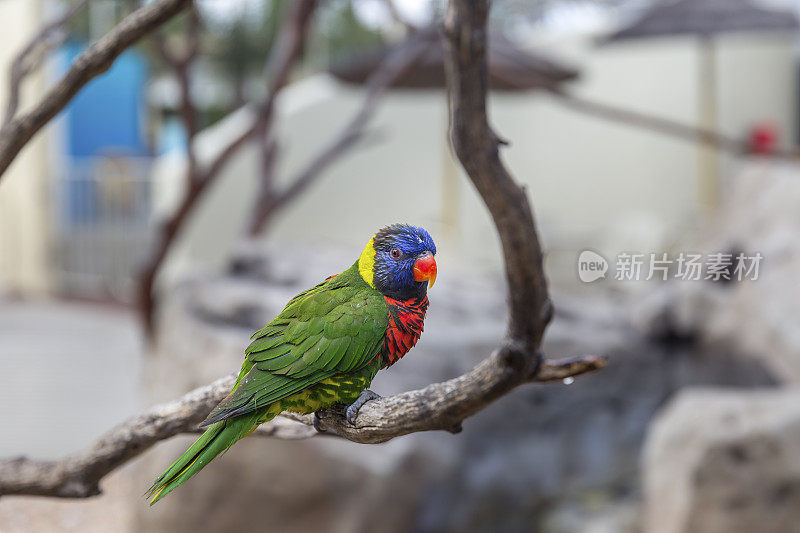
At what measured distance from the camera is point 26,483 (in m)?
1.18

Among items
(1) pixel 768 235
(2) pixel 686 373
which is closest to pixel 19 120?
(2) pixel 686 373

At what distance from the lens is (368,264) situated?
65 cm

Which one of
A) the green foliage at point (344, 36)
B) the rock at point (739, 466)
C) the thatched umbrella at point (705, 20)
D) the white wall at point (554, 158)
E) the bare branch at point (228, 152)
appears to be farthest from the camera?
the green foliage at point (344, 36)

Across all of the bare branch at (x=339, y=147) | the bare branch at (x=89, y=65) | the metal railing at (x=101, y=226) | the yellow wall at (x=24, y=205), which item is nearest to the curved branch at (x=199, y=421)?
the bare branch at (x=89, y=65)

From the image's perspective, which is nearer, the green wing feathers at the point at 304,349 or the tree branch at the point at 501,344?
the green wing feathers at the point at 304,349

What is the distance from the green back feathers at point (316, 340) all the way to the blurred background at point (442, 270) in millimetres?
203

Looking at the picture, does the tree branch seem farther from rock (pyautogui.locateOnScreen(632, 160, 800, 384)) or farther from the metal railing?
the metal railing

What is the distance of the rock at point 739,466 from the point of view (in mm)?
2443

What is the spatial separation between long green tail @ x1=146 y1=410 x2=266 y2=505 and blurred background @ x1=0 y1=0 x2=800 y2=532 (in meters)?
0.33

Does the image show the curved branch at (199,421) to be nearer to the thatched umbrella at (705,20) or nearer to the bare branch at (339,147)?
the bare branch at (339,147)

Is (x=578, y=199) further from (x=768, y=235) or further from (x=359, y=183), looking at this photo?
(x=768, y=235)

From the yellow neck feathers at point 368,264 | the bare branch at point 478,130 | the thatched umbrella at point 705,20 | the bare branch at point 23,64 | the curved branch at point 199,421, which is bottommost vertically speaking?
the curved branch at point 199,421

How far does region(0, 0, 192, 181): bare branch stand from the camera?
0.98 m

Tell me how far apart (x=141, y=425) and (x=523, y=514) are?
2518 millimetres
